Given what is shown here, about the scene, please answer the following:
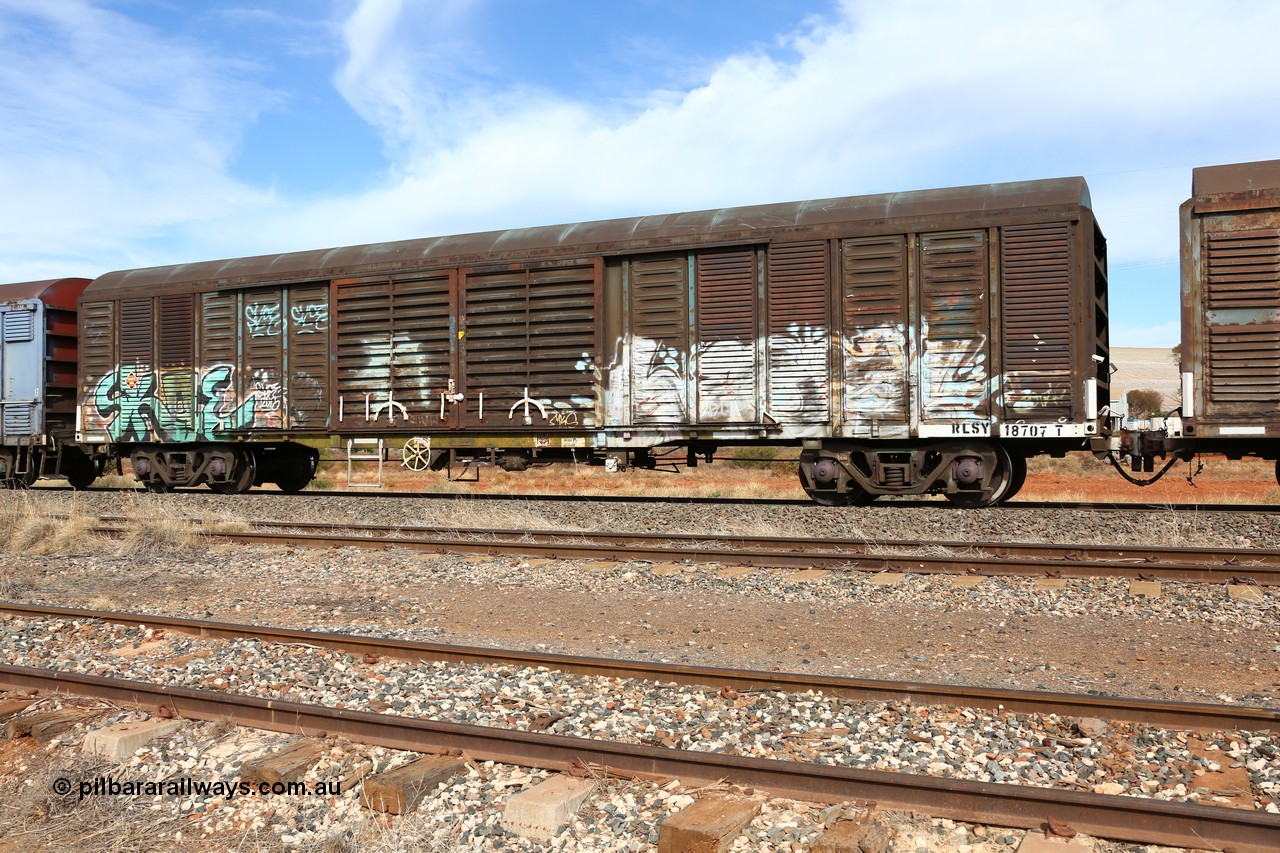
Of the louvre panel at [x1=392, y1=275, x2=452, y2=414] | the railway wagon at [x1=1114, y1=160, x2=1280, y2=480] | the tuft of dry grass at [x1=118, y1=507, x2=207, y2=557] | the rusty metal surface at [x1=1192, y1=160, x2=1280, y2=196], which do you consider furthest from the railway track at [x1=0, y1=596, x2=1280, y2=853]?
the rusty metal surface at [x1=1192, y1=160, x2=1280, y2=196]

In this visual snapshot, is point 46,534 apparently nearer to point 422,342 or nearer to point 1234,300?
point 422,342

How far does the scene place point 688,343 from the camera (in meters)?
12.4

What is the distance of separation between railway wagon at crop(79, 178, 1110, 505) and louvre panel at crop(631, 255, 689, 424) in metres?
0.03

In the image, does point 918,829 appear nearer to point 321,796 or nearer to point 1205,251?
point 321,796

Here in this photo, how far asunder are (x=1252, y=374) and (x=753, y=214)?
583cm

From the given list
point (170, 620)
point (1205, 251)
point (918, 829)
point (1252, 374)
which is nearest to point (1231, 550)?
point (1252, 374)

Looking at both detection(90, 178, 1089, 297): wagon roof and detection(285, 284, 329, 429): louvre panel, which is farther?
detection(285, 284, 329, 429): louvre panel

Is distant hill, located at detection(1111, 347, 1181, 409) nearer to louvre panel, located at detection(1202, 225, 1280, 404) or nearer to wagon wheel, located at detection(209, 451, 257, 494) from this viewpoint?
louvre panel, located at detection(1202, 225, 1280, 404)

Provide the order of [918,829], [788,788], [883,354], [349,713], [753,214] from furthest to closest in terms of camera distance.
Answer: [753,214] < [883,354] < [349,713] < [788,788] < [918,829]

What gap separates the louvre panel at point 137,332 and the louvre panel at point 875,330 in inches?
444

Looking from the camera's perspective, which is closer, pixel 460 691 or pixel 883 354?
pixel 460 691

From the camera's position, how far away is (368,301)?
554 inches

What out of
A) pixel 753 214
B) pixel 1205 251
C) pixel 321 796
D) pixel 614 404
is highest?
pixel 753 214

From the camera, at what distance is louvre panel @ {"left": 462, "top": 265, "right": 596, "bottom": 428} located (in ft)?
42.1
